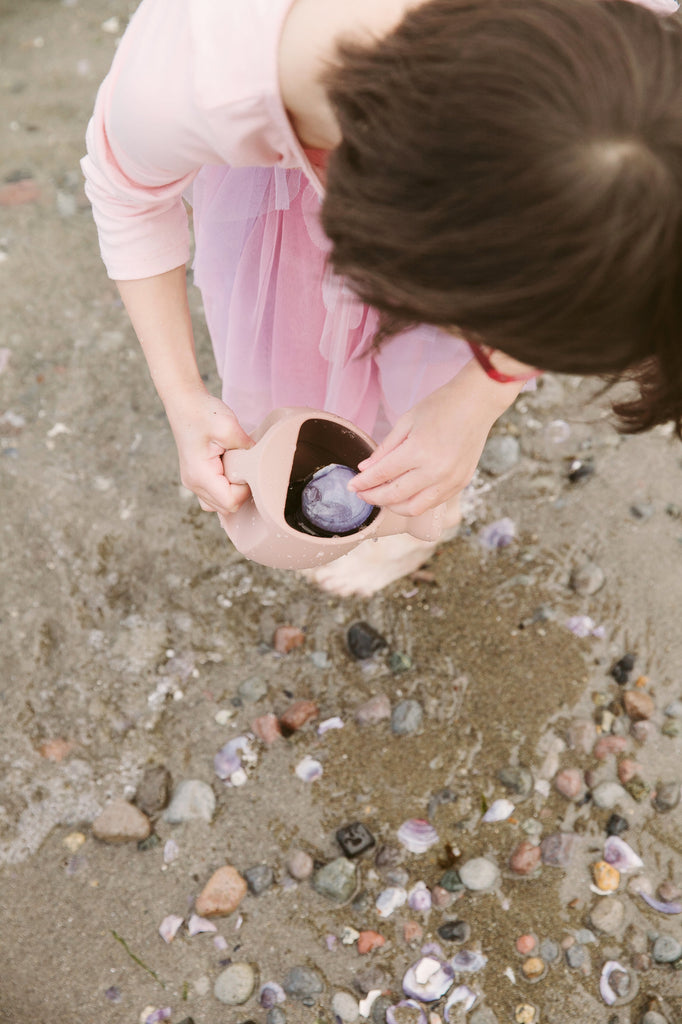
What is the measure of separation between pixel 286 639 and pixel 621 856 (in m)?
0.93

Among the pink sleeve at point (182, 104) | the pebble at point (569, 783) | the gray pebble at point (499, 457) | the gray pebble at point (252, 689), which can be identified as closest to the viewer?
the pink sleeve at point (182, 104)

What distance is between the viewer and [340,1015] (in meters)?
1.78

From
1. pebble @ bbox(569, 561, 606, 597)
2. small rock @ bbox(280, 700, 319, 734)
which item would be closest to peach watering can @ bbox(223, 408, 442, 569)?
small rock @ bbox(280, 700, 319, 734)

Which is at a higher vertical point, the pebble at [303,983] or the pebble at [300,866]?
the pebble at [300,866]

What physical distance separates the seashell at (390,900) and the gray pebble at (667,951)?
21.6 inches

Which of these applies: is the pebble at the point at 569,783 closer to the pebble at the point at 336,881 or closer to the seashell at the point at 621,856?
the seashell at the point at 621,856

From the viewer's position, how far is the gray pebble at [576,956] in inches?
71.0

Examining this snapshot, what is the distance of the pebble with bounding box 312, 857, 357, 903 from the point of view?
185 cm

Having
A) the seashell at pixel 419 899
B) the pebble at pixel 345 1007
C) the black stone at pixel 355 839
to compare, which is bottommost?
the pebble at pixel 345 1007

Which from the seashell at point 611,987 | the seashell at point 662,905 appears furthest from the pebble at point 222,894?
the seashell at point 662,905

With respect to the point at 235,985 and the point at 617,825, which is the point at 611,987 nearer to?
the point at 617,825

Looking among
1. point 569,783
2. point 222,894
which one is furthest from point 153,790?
point 569,783

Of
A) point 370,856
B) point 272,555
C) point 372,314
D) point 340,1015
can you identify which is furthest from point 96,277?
point 340,1015

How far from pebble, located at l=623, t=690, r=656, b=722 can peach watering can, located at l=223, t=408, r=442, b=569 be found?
815 millimetres
